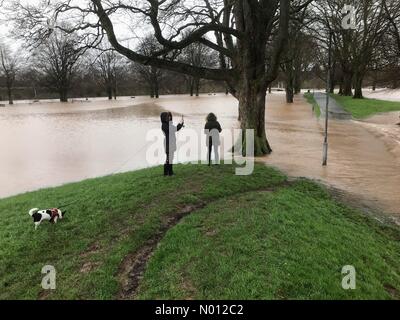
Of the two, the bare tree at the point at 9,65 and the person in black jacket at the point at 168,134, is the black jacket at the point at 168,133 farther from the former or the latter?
the bare tree at the point at 9,65

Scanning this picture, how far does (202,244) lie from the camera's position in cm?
738

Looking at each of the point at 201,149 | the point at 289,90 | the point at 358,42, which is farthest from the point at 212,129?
the point at 358,42

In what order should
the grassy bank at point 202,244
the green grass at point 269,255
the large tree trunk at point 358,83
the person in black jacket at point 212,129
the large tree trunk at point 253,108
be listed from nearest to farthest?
the green grass at point 269,255 → the grassy bank at point 202,244 → the person in black jacket at point 212,129 → the large tree trunk at point 253,108 → the large tree trunk at point 358,83

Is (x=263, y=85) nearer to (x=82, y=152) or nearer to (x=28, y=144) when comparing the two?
(x=82, y=152)

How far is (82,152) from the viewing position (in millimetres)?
21656

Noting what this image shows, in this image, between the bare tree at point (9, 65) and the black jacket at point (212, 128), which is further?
the bare tree at point (9, 65)

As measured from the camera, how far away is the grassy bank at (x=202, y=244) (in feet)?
19.9

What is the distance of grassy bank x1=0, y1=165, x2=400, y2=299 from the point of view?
239 inches

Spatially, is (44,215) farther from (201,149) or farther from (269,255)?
(201,149)

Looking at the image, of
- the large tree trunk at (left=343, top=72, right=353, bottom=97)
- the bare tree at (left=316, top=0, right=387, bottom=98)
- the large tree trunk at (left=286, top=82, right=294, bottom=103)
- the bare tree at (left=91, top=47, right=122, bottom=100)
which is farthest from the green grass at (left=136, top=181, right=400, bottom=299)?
the bare tree at (left=91, top=47, right=122, bottom=100)

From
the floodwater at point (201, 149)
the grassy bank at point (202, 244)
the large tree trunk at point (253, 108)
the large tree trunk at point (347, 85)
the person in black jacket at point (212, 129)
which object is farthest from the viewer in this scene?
the large tree trunk at point (347, 85)

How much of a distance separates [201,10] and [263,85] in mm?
5605

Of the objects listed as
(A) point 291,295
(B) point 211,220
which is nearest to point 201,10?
(B) point 211,220

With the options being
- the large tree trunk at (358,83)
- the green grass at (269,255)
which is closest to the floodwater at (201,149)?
the green grass at (269,255)
